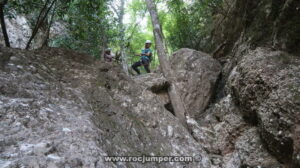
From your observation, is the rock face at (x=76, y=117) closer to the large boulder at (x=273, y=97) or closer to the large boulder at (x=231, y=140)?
the large boulder at (x=231, y=140)

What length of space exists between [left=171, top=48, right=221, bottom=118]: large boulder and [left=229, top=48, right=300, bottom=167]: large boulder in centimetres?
226

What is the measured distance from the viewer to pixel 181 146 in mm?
4125

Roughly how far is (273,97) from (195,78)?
13.0 feet

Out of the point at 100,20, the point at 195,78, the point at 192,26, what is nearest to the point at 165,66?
the point at 195,78

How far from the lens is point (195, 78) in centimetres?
749

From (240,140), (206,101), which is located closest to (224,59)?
(206,101)

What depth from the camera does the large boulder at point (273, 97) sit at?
3131 millimetres

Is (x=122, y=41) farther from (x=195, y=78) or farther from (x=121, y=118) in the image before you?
(x=121, y=118)

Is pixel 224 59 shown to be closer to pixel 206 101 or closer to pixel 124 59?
pixel 206 101

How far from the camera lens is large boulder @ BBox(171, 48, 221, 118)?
23.2 ft

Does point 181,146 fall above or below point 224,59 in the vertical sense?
below

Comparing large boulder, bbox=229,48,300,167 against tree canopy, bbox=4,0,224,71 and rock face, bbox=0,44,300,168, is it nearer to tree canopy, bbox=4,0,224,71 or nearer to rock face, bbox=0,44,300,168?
rock face, bbox=0,44,300,168

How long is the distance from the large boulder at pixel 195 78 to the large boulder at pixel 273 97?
2.26 metres

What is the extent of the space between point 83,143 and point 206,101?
18.8ft
